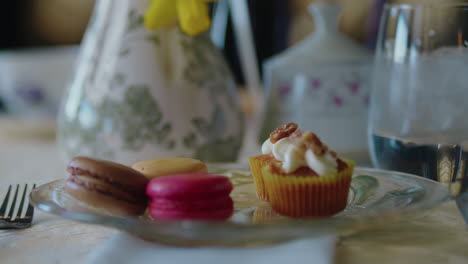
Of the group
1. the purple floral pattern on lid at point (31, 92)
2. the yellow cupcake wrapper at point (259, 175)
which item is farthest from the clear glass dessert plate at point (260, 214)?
the purple floral pattern on lid at point (31, 92)

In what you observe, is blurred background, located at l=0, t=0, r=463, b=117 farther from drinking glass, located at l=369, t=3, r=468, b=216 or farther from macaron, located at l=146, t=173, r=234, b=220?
macaron, located at l=146, t=173, r=234, b=220

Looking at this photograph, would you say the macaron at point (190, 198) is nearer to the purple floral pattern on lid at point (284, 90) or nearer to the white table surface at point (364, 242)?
the white table surface at point (364, 242)

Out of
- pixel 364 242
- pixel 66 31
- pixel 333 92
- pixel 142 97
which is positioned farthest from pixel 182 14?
pixel 66 31

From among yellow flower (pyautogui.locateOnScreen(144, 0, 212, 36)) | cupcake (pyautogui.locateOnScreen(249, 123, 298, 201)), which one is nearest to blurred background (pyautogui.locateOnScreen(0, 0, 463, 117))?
yellow flower (pyautogui.locateOnScreen(144, 0, 212, 36))

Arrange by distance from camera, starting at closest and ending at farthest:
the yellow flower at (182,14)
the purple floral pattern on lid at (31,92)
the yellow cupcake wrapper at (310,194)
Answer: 1. the yellow cupcake wrapper at (310,194)
2. the yellow flower at (182,14)
3. the purple floral pattern on lid at (31,92)

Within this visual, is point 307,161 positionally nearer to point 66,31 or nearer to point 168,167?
point 168,167

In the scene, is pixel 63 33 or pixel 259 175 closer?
pixel 259 175
